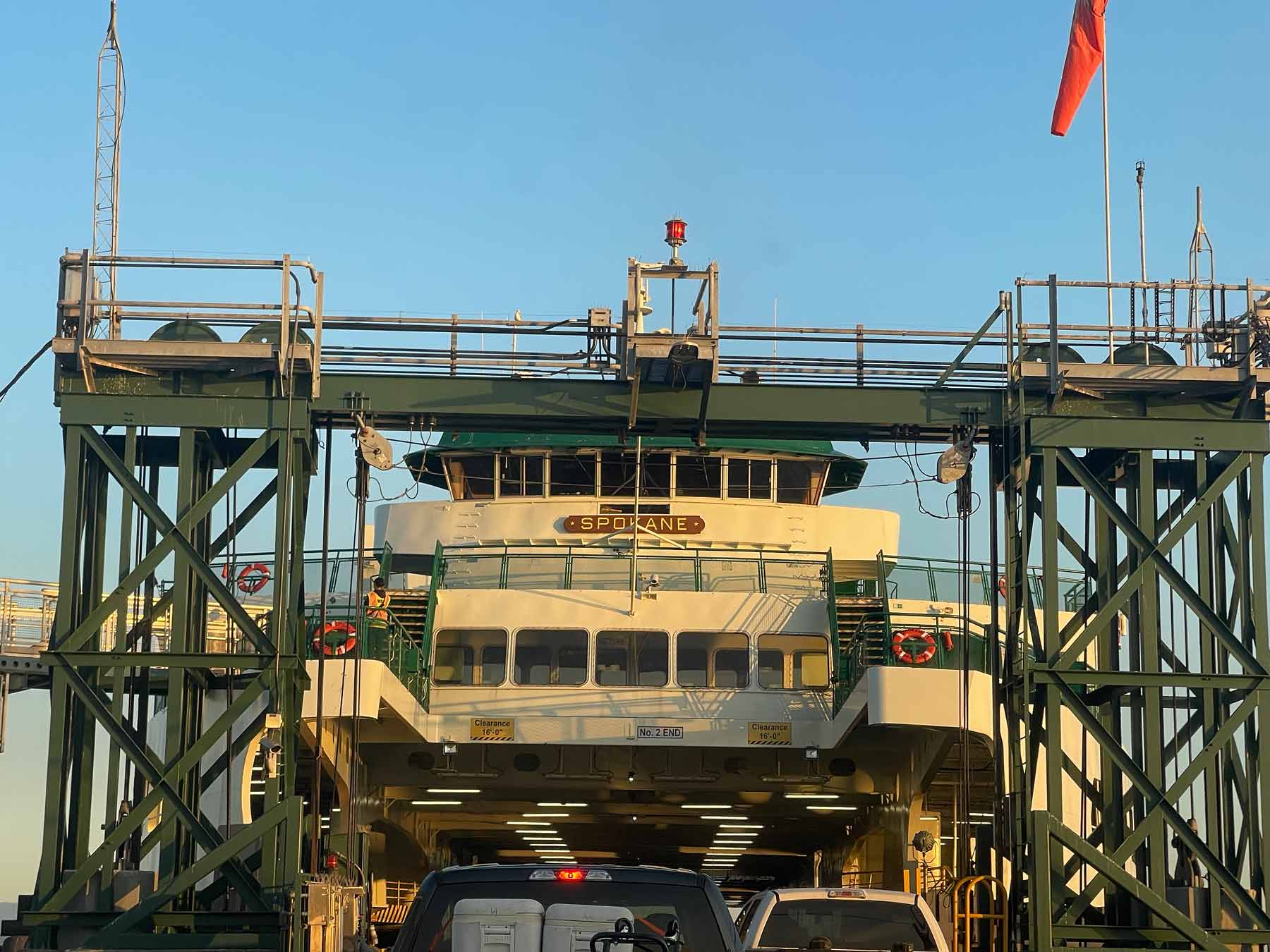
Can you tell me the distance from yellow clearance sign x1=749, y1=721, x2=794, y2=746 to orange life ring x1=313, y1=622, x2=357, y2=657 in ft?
20.9

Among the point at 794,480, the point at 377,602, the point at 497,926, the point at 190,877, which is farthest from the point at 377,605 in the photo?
the point at 497,926

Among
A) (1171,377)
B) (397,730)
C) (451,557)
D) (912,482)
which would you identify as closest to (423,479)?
(451,557)

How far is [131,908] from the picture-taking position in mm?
17500

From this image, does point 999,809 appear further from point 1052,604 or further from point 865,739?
point 865,739

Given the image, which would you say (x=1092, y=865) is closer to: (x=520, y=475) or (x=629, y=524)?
(x=629, y=524)

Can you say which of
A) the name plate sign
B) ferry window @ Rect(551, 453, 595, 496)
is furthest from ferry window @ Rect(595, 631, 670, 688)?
ferry window @ Rect(551, 453, 595, 496)

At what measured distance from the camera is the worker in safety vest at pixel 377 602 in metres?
25.2

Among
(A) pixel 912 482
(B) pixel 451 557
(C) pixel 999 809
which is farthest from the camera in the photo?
(B) pixel 451 557

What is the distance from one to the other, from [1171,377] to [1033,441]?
1719mm

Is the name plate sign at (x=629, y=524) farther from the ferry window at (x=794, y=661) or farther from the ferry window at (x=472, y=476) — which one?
the ferry window at (x=794, y=661)

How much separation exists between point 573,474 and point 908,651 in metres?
11.1

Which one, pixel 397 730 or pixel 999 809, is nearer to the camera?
pixel 999 809

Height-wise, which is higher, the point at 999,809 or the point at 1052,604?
the point at 1052,604

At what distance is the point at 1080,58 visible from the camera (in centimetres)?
2258
